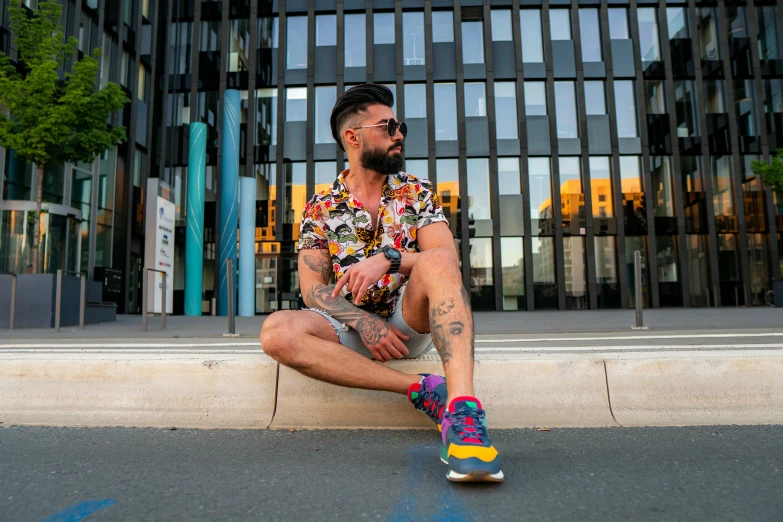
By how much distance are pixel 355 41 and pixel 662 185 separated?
12.2 metres

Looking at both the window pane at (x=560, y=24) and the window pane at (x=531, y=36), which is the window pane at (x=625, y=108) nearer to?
the window pane at (x=560, y=24)

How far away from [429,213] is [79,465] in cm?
186

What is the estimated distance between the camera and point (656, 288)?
1997 cm

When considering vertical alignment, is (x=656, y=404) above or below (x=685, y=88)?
below

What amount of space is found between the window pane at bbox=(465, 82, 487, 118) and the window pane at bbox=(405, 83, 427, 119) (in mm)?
1517

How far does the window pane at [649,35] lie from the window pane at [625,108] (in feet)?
4.13

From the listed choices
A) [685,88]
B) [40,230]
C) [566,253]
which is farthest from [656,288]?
[40,230]

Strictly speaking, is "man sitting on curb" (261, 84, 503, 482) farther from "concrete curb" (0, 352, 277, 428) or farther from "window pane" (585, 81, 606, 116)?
"window pane" (585, 81, 606, 116)

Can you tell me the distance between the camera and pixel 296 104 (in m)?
20.8

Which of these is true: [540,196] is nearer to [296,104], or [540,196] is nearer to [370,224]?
[296,104]

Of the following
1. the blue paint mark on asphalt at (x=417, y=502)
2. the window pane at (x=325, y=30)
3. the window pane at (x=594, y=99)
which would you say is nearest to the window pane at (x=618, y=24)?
the window pane at (x=594, y=99)

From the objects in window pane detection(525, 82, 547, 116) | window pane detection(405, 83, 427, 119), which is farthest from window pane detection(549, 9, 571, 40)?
window pane detection(405, 83, 427, 119)

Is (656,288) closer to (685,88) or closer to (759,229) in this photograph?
(759,229)

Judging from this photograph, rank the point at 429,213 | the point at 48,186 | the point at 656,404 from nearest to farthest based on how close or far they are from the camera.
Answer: the point at 656,404 → the point at 429,213 → the point at 48,186
